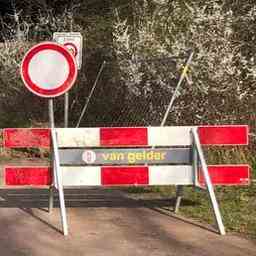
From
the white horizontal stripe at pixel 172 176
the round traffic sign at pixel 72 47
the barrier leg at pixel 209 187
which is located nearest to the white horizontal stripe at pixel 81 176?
the white horizontal stripe at pixel 172 176

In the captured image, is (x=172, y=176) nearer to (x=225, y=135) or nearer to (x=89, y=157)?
(x=225, y=135)

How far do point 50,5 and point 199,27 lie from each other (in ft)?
45.8

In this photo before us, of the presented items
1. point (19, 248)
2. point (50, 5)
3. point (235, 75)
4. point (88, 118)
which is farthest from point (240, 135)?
point (50, 5)

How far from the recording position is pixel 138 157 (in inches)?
343

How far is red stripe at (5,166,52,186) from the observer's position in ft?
29.0

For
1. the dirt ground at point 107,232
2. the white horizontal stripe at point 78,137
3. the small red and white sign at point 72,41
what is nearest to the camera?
the dirt ground at point 107,232

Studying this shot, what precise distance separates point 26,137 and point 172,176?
1725 millimetres

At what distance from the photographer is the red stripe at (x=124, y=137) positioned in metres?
8.70

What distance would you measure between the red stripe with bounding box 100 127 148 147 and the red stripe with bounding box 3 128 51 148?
672mm

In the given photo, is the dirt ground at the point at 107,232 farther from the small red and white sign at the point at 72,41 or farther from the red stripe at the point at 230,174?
the small red and white sign at the point at 72,41

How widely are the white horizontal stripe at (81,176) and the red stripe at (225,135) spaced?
48.8 inches

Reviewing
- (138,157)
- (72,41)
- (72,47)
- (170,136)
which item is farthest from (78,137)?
(72,41)

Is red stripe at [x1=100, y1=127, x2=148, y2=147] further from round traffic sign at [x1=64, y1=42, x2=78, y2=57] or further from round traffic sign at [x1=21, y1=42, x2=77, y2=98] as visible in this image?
round traffic sign at [x1=64, y1=42, x2=78, y2=57]

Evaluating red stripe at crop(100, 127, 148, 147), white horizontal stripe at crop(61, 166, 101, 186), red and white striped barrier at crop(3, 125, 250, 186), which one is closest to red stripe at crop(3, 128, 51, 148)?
red and white striped barrier at crop(3, 125, 250, 186)
